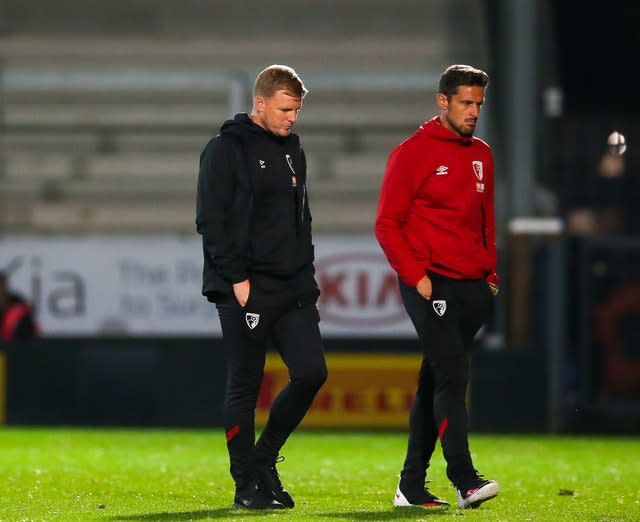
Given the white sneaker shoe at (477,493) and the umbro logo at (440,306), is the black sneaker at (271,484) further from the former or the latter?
the umbro logo at (440,306)

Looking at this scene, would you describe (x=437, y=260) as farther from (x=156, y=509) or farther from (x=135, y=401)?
(x=135, y=401)

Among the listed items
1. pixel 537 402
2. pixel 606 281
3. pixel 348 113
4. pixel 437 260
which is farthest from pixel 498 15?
pixel 437 260

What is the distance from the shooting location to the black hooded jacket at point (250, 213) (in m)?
5.92

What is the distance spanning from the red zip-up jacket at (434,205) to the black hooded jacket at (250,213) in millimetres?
363

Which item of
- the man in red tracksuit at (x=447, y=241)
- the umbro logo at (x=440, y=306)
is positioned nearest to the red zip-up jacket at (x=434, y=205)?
the man in red tracksuit at (x=447, y=241)

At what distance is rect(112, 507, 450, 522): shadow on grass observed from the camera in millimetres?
5785

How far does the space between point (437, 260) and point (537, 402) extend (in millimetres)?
6933

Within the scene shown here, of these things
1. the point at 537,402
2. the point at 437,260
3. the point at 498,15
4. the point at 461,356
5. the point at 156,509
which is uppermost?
the point at 498,15

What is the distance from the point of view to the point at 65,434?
12.0 metres

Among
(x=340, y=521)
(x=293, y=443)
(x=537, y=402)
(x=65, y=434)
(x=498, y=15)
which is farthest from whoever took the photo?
(x=498, y=15)

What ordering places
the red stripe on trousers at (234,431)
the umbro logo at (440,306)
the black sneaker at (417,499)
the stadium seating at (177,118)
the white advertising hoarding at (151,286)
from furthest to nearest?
the stadium seating at (177,118)
the white advertising hoarding at (151,286)
the black sneaker at (417,499)
the umbro logo at (440,306)
the red stripe on trousers at (234,431)

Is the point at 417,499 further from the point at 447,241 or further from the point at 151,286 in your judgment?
the point at 151,286

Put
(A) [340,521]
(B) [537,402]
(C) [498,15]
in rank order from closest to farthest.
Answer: (A) [340,521], (B) [537,402], (C) [498,15]

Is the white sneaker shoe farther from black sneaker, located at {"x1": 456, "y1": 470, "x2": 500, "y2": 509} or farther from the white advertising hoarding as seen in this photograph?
the white advertising hoarding
